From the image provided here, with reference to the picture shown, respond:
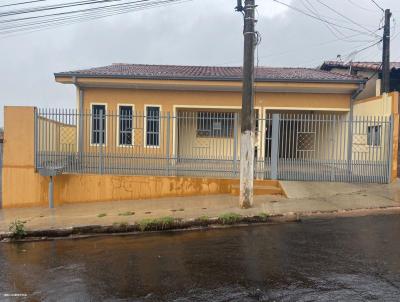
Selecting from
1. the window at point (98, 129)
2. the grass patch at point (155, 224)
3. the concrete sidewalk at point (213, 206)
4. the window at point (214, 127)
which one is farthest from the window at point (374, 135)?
the window at point (98, 129)

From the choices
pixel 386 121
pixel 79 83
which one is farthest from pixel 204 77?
pixel 386 121

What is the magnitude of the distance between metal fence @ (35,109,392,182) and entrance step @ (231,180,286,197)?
235 mm

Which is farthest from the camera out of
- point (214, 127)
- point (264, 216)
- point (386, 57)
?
point (386, 57)

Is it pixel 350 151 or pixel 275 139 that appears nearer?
pixel 275 139

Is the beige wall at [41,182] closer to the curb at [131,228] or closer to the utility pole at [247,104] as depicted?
the utility pole at [247,104]

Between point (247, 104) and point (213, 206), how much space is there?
8.11ft

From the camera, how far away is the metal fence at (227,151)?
11320mm

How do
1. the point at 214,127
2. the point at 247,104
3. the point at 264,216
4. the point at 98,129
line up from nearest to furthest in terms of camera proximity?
the point at 264,216 < the point at 247,104 < the point at 214,127 < the point at 98,129

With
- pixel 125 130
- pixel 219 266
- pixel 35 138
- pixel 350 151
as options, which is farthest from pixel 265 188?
pixel 35 138

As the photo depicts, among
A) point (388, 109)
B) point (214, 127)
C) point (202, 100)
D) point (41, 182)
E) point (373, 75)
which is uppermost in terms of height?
point (373, 75)

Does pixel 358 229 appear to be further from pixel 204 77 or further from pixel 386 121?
pixel 204 77

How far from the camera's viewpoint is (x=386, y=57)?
13875mm

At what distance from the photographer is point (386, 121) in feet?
37.3

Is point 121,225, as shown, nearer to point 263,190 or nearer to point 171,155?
point 171,155
